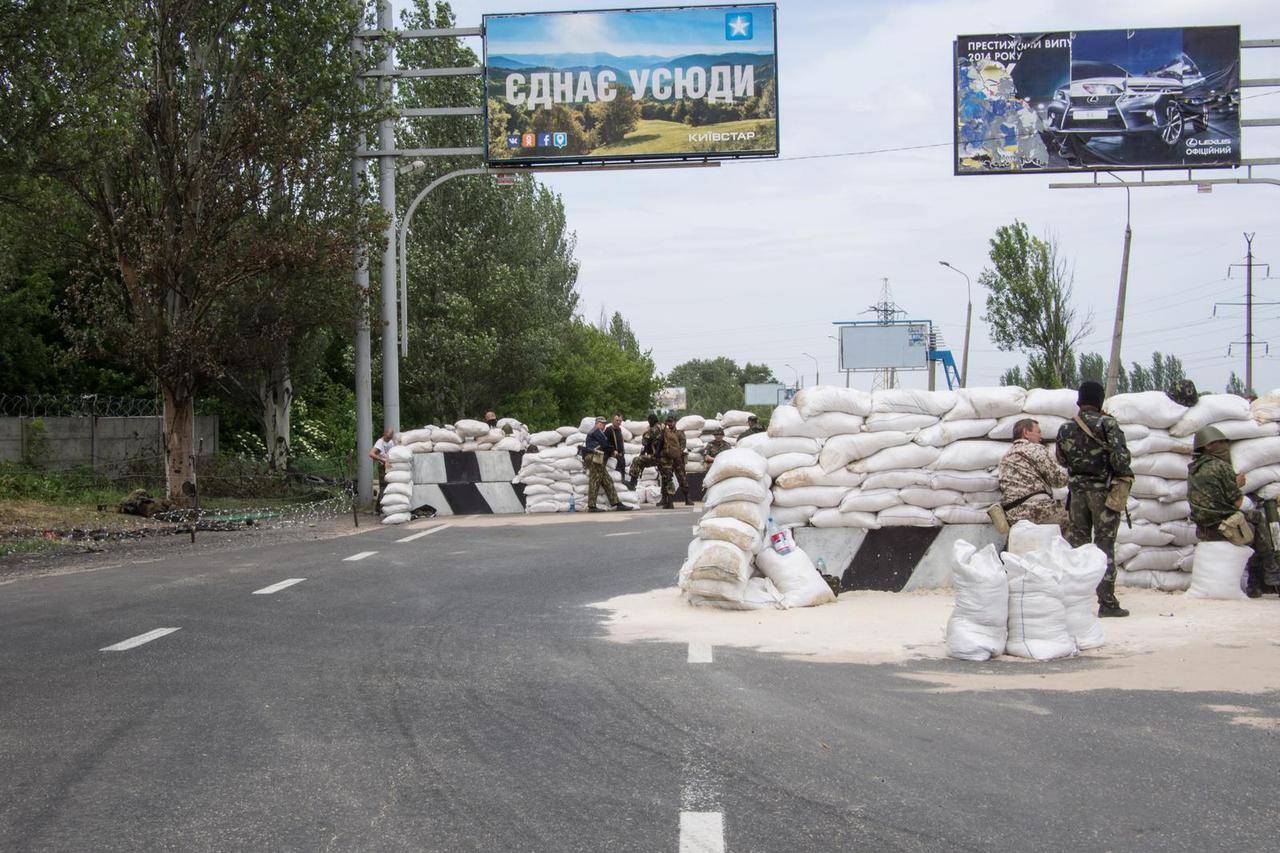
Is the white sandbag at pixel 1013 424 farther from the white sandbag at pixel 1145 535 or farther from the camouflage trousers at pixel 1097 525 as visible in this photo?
the camouflage trousers at pixel 1097 525

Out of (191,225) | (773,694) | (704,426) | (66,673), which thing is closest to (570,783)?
(773,694)

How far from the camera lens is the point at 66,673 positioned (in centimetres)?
762

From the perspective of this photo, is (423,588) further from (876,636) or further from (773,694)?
(773,694)

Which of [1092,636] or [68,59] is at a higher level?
[68,59]

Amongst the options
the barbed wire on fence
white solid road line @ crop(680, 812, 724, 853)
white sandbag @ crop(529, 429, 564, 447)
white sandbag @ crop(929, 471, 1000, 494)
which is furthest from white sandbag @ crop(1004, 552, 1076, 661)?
the barbed wire on fence

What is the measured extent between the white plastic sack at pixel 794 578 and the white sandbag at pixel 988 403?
193 cm

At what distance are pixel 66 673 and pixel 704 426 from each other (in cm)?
1989

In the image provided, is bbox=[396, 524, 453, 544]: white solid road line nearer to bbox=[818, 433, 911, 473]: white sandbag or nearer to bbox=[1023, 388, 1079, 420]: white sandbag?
bbox=[818, 433, 911, 473]: white sandbag

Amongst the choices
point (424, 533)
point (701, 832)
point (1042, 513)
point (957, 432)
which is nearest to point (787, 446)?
point (957, 432)

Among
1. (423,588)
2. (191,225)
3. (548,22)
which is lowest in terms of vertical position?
(423,588)

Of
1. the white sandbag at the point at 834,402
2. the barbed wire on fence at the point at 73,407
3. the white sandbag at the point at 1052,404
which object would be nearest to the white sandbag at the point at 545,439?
the barbed wire on fence at the point at 73,407

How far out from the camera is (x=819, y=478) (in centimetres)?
1110

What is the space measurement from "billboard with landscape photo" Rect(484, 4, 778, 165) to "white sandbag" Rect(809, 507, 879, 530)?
14.0 metres

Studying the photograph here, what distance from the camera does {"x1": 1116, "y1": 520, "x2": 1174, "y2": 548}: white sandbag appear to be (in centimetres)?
1084
